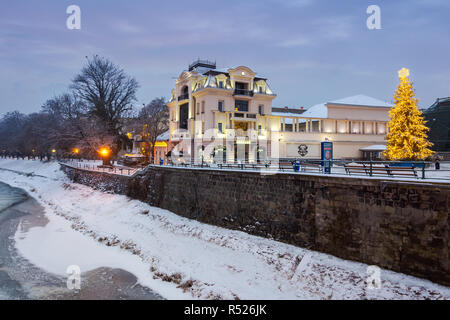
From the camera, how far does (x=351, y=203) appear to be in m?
12.8

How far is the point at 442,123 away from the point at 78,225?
4816 cm

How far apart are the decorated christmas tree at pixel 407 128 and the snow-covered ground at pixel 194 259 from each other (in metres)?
16.2

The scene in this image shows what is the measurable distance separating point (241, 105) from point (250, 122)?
8.19 ft

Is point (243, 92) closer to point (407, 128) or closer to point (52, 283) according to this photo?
point (407, 128)

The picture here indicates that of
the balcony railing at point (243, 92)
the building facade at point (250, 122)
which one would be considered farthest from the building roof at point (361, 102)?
the balcony railing at point (243, 92)

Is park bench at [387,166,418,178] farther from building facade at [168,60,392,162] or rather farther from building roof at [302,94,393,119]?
building roof at [302,94,393,119]

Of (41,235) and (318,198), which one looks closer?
(318,198)

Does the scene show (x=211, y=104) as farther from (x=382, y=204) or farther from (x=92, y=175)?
(x=382, y=204)

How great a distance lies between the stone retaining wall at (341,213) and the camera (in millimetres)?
10562

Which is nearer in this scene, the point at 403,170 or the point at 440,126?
the point at 403,170

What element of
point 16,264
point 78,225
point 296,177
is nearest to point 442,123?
point 296,177

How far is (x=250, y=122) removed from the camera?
3994cm

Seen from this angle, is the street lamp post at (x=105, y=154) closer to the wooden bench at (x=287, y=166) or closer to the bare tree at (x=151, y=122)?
the bare tree at (x=151, y=122)

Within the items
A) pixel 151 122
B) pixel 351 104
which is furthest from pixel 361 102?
pixel 151 122
